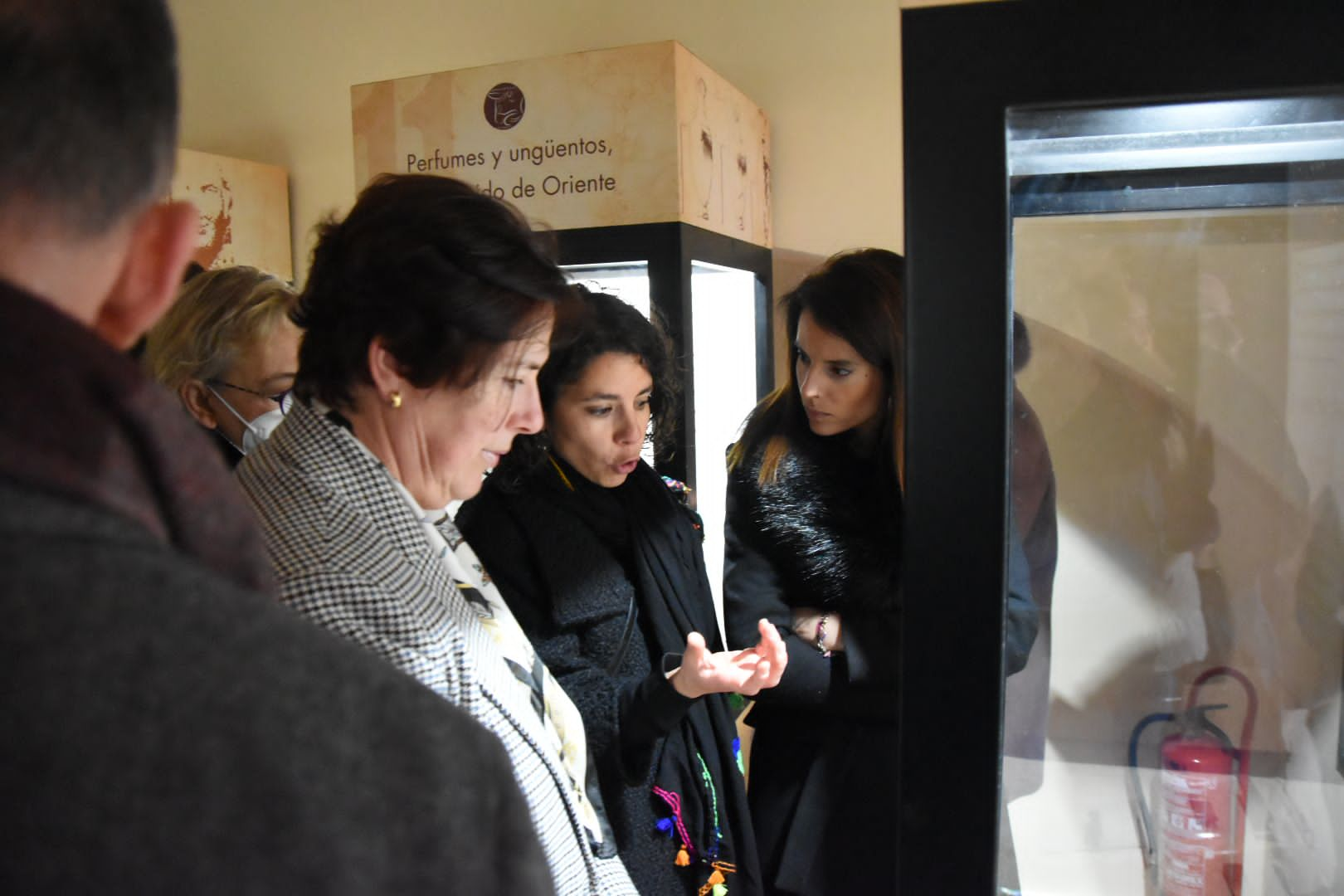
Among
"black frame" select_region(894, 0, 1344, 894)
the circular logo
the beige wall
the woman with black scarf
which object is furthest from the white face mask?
"black frame" select_region(894, 0, 1344, 894)

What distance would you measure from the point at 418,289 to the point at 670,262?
1056 millimetres

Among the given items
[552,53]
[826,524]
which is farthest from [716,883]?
[552,53]

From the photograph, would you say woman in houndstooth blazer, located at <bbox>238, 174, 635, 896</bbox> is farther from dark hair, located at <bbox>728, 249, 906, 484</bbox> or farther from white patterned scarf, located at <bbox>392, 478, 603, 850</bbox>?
dark hair, located at <bbox>728, 249, 906, 484</bbox>

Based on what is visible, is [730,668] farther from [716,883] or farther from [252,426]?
[252,426]

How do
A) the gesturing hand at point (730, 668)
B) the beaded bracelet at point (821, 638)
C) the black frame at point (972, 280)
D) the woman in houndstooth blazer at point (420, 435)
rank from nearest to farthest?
the black frame at point (972, 280) → the woman in houndstooth blazer at point (420, 435) → the gesturing hand at point (730, 668) → the beaded bracelet at point (821, 638)

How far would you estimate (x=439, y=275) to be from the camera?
36.5 inches

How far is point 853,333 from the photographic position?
1589mm

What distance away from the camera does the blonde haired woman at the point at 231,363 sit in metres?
1.74

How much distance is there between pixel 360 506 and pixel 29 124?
0.54 metres

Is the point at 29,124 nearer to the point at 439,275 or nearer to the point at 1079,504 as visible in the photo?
the point at 439,275

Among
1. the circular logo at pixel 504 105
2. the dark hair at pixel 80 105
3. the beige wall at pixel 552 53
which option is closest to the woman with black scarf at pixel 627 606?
the circular logo at pixel 504 105

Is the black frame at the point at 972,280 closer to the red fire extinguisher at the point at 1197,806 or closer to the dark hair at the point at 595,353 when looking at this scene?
the red fire extinguisher at the point at 1197,806

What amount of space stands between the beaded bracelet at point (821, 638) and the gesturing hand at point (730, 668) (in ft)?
0.51

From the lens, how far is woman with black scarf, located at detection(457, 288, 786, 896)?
1310mm
